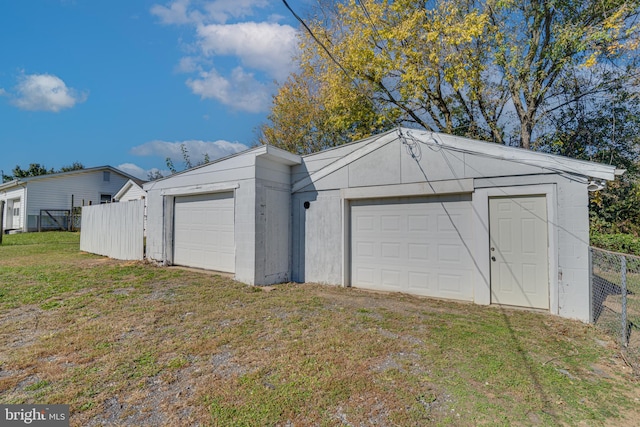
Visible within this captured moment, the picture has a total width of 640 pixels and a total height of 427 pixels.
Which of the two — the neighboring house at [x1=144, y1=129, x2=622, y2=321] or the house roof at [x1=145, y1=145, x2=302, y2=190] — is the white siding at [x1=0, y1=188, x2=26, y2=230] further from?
the house roof at [x1=145, y1=145, x2=302, y2=190]

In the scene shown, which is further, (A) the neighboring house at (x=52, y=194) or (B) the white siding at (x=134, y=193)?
(A) the neighboring house at (x=52, y=194)

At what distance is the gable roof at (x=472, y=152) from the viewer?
465 cm

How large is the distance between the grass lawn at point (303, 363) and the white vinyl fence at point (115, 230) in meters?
4.07

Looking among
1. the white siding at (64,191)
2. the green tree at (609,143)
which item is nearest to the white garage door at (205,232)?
the green tree at (609,143)

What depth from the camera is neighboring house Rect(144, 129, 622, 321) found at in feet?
16.1

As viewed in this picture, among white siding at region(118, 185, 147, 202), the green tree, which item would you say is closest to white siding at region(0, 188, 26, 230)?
white siding at region(118, 185, 147, 202)

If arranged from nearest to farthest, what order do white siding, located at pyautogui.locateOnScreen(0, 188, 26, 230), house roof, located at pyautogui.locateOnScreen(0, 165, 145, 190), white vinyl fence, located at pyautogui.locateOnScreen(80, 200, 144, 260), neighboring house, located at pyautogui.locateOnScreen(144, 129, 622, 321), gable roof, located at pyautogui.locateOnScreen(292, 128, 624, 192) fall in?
1. gable roof, located at pyautogui.locateOnScreen(292, 128, 624, 192)
2. neighboring house, located at pyautogui.locateOnScreen(144, 129, 622, 321)
3. white vinyl fence, located at pyautogui.locateOnScreen(80, 200, 144, 260)
4. house roof, located at pyautogui.locateOnScreen(0, 165, 145, 190)
5. white siding, located at pyautogui.locateOnScreen(0, 188, 26, 230)

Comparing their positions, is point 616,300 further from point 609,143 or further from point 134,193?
point 134,193

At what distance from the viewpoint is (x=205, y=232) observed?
817 cm

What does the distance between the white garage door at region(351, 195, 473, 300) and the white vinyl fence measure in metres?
7.21

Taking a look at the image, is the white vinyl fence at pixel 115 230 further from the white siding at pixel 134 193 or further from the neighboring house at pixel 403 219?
the white siding at pixel 134 193

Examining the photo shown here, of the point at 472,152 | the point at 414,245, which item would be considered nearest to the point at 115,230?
the point at 414,245

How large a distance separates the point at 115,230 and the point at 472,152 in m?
11.4

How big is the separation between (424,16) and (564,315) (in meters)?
10.3
